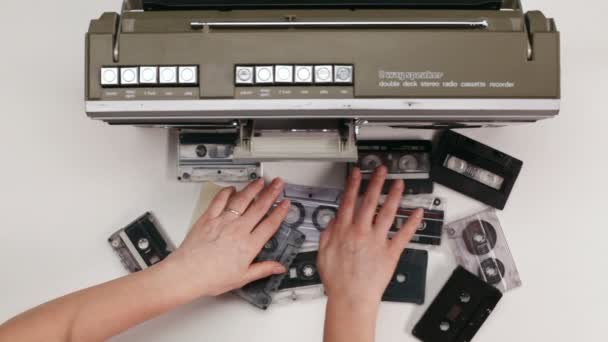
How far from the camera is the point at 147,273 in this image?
0.95 metres

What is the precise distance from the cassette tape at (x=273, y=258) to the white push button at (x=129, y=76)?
17.4 inches

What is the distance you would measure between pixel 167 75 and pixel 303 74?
204 millimetres

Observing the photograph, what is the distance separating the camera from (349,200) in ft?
3.36

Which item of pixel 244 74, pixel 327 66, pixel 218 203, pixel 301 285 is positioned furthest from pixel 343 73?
pixel 301 285

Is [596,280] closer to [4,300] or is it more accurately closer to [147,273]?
[147,273]

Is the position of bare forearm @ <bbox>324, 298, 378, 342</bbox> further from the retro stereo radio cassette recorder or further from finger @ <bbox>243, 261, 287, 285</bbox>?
the retro stereo radio cassette recorder

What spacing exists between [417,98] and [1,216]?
2.89ft

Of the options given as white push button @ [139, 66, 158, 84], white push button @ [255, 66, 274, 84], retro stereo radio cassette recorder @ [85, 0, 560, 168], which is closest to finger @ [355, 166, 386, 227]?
retro stereo radio cassette recorder @ [85, 0, 560, 168]

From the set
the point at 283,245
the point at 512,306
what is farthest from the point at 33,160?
the point at 512,306

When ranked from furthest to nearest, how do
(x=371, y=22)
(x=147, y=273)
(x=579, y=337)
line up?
(x=579, y=337) → (x=147, y=273) → (x=371, y=22)

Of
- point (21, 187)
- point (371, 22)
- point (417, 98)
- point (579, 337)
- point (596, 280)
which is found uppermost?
point (371, 22)

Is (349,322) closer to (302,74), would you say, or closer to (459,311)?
(459,311)

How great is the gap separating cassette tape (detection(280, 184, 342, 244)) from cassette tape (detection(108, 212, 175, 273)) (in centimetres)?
26

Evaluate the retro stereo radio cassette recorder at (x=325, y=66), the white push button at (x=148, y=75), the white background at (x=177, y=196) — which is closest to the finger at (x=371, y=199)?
the white background at (x=177, y=196)
